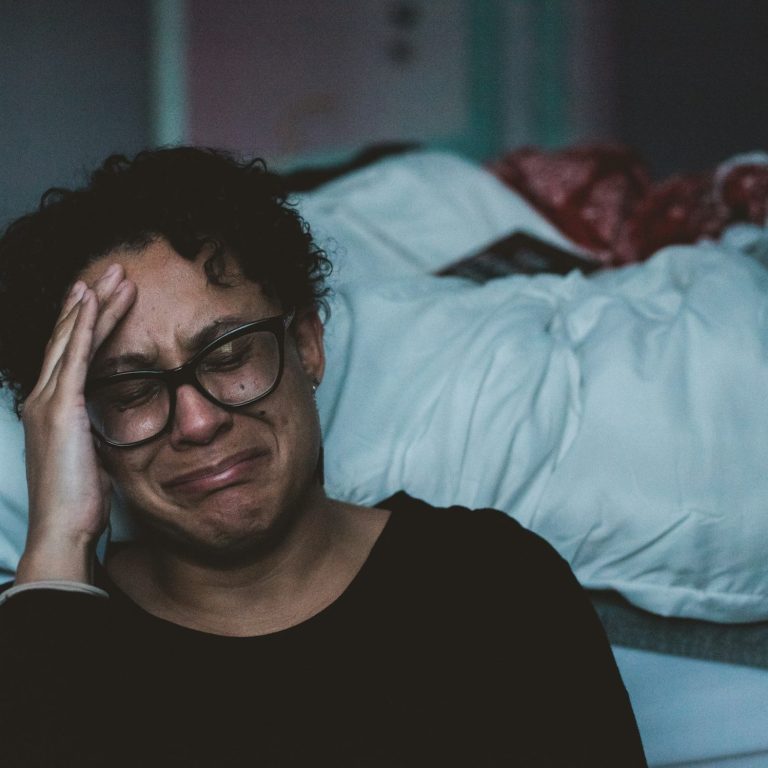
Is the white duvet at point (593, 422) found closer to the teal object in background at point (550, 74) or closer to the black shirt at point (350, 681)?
the black shirt at point (350, 681)

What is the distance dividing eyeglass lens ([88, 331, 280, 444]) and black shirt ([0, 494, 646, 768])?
160 mm

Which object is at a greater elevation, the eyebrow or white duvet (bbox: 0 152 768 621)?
the eyebrow

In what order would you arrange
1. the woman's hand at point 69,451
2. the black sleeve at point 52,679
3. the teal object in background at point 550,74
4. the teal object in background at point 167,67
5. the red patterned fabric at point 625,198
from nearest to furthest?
the black sleeve at point 52,679 < the woman's hand at point 69,451 < the red patterned fabric at point 625,198 < the teal object in background at point 167,67 < the teal object in background at point 550,74

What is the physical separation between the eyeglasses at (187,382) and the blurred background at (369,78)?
1183 millimetres

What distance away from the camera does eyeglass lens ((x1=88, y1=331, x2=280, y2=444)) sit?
2.82 ft

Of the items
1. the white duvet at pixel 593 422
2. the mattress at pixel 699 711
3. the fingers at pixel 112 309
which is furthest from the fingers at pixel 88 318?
the mattress at pixel 699 711

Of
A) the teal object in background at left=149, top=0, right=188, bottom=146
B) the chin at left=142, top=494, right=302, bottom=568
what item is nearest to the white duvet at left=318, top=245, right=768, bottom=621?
the chin at left=142, top=494, right=302, bottom=568

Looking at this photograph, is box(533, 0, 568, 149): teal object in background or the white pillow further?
box(533, 0, 568, 149): teal object in background

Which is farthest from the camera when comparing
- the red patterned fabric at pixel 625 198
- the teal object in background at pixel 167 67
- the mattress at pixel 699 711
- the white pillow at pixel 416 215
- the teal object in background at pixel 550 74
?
the teal object in background at pixel 550 74

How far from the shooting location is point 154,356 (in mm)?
865

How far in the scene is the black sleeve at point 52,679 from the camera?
2.38ft

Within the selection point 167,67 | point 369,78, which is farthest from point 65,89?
point 369,78

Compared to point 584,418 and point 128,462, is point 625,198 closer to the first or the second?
point 584,418

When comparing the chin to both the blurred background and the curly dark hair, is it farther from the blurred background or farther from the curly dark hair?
the blurred background
